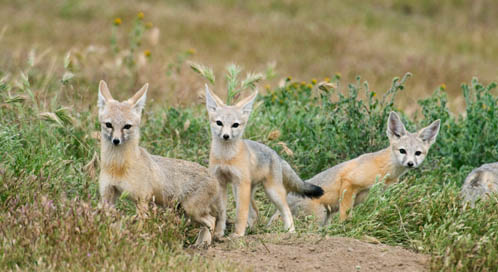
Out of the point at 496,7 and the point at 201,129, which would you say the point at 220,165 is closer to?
the point at 201,129

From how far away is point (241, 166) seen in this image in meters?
7.25

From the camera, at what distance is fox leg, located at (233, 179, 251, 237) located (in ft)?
23.4

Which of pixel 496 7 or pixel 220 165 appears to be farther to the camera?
pixel 496 7

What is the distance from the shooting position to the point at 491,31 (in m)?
25.4

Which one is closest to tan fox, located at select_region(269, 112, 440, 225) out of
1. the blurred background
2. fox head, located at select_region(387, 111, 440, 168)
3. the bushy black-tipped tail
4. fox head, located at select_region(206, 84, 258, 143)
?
fox head, located at select_region(387, 111, 440, 168)

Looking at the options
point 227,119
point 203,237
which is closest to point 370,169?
point 227,119

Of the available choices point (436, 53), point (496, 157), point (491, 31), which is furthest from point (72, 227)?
point (491, 31)

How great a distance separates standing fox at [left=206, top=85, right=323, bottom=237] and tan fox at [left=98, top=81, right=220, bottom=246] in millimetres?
374

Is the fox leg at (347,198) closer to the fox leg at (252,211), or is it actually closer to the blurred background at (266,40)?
the fox leg at (252,211)

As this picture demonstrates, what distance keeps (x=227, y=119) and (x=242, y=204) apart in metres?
0.84

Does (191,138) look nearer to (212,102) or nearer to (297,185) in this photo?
(212,102)

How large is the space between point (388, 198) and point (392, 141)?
1412mm

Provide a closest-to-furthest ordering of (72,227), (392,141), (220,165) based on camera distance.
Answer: (72,227) < (220,165) < (392,141)

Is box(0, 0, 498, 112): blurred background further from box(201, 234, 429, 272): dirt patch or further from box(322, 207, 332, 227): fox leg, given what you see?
box(201, 234, 429, 272): dirt patch
